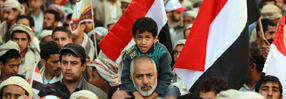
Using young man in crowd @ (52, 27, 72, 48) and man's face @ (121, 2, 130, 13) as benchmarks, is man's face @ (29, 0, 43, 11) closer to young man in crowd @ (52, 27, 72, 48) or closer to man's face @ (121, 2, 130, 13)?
man's face @ (121, 2, 130, 13)

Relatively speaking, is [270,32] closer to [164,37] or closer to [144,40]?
[164,37]

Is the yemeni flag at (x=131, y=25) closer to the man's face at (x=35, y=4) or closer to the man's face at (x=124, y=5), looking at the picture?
the man's face at (x=124, y=5)

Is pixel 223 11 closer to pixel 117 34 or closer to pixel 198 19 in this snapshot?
pixel 198 19

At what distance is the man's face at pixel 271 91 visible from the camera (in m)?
10.9

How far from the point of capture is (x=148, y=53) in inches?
427

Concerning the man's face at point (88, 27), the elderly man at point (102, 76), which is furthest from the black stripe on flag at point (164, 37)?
the man's face at point (88, 27)

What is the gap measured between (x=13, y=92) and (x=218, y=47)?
2569 mm

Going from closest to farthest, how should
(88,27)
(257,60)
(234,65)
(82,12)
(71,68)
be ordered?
(234,65) → (71,68) → (257,60) → (82,12) → (88,27)

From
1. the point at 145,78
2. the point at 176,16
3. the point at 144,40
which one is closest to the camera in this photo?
the point at 145,78

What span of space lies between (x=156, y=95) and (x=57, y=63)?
9.10 feet

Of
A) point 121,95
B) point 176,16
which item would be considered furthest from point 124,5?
point 121,95

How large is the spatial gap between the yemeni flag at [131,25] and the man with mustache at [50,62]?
2.37 feet

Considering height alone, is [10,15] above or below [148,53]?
above

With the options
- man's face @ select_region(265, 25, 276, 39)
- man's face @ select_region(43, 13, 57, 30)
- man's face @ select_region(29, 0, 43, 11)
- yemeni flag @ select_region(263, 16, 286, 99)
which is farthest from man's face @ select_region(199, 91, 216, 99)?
man's face @ select_region(29, 0, 43, 11)
